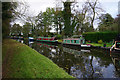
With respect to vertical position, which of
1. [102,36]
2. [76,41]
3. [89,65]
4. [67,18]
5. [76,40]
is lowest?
[89,65]

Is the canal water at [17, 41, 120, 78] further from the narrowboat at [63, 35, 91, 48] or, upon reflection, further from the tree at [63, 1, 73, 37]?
the tree at [63, 1, 73, 37]

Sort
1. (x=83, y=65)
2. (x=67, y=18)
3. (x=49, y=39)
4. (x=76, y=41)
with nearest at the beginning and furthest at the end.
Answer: (x=83, y=65)
(x=76, y=41)
(x=67, y=18)
(x=49, y=39)

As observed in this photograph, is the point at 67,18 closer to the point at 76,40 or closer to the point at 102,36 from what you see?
the point at 76,40

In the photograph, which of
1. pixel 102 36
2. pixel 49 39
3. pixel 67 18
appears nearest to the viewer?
pixel 102 36

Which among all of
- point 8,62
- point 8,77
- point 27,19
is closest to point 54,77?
point 8,77

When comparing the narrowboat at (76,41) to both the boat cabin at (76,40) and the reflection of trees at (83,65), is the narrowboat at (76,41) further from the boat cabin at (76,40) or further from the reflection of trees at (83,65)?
the reflection of trees at (83,65)

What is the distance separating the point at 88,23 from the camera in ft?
92.9

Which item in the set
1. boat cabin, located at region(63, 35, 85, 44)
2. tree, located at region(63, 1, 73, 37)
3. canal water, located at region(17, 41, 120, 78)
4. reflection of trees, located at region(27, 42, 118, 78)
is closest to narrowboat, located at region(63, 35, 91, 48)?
boat cabin, located at region(63, 35, 85, 44)

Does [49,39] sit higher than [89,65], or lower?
higher

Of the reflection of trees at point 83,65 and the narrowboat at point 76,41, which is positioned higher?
the narrowboat at point 76,41

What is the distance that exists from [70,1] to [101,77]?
993 inches

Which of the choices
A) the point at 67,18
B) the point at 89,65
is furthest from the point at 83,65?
the point at 67,18

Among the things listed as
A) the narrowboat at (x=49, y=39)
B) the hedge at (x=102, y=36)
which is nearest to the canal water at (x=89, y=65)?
the hedge at (x=102, y=36)

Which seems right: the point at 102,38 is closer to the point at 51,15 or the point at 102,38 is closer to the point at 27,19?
the point at 27,19
